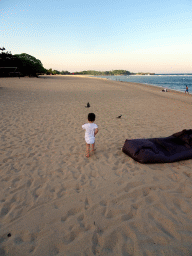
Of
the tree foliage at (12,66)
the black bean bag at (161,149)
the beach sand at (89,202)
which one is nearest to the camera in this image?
the beach sand at (89,202)

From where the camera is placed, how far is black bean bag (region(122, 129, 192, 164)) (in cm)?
439

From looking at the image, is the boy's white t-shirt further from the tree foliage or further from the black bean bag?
the tree foliage

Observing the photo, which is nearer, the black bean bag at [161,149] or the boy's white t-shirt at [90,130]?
the black bean bag at [161,149]

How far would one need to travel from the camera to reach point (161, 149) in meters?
4.70

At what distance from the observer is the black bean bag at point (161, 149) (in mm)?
4391

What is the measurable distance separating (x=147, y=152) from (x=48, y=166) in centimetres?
272

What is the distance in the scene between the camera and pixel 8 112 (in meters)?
10.1

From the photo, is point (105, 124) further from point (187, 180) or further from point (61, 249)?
point (61, 249)

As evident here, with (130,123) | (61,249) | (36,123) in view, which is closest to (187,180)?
(61,249)

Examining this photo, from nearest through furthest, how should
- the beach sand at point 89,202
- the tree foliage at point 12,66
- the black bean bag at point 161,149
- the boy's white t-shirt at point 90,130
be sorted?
1. the beach sand at point 89,202
2. the black bean bag at point 161,149
3. the boy's white t-shirt at point 90,130
4. the tree foliage at point 12,66

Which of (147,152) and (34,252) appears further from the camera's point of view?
(147,152)

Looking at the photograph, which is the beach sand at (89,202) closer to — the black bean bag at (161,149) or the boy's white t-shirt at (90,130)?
the black bean bag at (161,149)

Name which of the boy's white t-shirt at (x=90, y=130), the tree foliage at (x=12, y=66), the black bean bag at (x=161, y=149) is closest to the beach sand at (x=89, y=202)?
the black bean bag at (x=161, y=149)

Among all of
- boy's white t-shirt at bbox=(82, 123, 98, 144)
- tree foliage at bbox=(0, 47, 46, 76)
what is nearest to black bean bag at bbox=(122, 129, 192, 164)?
boy's white t-shirt at bbox=(82, 123, 98, 144)
